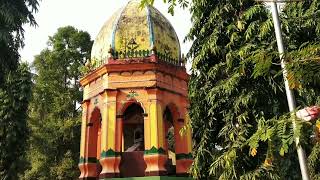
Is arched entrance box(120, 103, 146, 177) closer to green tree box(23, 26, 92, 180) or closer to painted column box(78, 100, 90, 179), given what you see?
painted column box(78, 100, 90, 179)

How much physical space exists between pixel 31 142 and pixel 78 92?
3.62 m

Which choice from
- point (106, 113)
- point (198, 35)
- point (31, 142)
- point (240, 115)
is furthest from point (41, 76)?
point (240, 115)

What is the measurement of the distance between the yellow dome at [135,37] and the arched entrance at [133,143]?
1746 mm

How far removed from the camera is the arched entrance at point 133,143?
11500mm

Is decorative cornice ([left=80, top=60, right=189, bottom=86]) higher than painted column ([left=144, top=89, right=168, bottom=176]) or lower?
higher

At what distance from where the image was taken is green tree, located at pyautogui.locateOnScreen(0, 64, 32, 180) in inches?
581

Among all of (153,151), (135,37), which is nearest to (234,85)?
(153,151)

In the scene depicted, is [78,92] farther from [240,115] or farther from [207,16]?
[240,115]

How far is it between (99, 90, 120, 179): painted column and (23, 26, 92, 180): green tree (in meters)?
7.69

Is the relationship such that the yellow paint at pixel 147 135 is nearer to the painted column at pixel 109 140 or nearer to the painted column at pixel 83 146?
the painted column at pixel 109 140

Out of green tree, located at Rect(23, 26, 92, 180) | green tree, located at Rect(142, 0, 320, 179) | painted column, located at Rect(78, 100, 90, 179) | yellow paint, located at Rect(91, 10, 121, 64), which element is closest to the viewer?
green tree, located at Rect(142, 0, 320, 179)

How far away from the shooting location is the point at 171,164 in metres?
12.5

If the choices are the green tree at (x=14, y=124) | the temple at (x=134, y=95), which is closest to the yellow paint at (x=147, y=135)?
the temple at (x=134, y=95)

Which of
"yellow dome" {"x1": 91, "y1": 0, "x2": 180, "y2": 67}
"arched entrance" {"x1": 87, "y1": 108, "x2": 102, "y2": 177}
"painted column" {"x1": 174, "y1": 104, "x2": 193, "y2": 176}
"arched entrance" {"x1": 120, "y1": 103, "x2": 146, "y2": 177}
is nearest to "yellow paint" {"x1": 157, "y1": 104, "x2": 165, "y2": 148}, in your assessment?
"painted column" {"x1": 174, "y1": 104, "x2": 193, "y2": 176}
